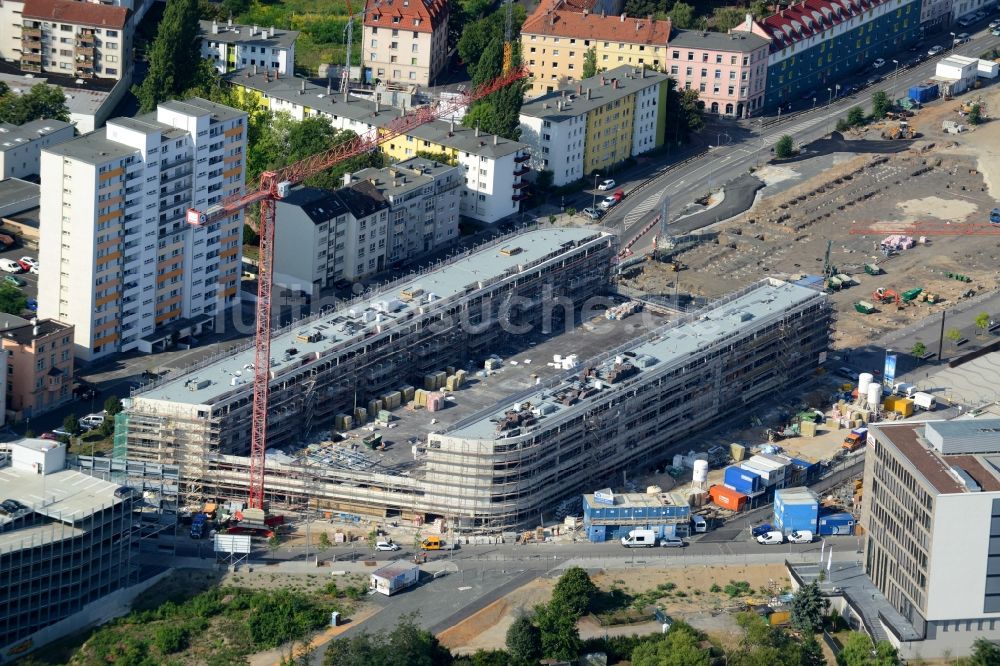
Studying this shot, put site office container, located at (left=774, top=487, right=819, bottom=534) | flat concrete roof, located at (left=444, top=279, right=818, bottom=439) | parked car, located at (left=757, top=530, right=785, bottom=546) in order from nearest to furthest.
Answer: flat concrete roof, located at (left=444, top=279, right=818, bottom=439)
parked car, located at (left=757, top=530, right=785, bottom=546)
site office container, located at (left=774, top=487, right=819, bottom=534)

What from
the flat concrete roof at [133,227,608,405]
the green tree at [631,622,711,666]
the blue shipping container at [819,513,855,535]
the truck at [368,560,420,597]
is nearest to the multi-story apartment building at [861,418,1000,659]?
the blue shipping container at [819,513,855,535]

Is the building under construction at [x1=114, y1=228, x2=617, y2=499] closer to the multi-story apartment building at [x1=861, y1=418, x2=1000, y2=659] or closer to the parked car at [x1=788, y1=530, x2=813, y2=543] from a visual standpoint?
the parked car at [x1=788, y1=530, x2=813, y2=543]

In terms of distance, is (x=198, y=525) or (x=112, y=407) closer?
(x=198, y=525)

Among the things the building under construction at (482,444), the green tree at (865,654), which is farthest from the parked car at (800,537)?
the green tree at (865,654)

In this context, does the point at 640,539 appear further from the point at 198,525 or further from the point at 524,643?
the point at 198,525

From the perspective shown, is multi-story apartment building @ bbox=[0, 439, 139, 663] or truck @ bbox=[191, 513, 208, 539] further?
truck @ bbox=[191, 513, 208, 539]

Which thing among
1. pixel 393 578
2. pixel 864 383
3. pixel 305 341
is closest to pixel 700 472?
pixel 864 383
